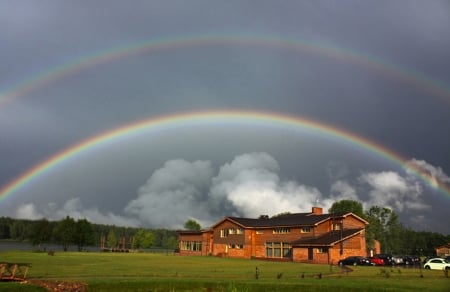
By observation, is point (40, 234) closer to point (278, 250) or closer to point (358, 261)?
point (278, 250)

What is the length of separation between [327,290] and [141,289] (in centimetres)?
1242

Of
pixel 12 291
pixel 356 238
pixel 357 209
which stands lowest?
pixel 12 291

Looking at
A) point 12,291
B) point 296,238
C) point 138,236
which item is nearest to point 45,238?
point 138,236

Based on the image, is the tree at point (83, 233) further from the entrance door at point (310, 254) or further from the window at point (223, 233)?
the entrance door at point (310, 254)

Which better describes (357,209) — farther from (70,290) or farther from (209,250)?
(70,290)

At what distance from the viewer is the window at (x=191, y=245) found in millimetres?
104188

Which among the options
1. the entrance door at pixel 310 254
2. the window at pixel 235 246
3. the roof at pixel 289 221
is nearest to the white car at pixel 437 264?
the entrance door at pixel 310 254

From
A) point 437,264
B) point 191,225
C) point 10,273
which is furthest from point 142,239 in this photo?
point 10,273

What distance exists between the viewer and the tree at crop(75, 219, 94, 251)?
118 m

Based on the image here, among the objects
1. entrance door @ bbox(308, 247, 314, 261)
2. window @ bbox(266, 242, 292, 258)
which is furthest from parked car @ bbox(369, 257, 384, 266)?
window @ bbox(266, 242, 292, 258)

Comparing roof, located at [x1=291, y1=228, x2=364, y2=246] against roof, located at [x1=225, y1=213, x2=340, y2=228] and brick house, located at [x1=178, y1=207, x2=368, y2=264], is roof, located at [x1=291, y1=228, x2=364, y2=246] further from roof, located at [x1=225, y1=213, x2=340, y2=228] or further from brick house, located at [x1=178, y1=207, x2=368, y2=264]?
roof, located at [x1=225, y1=213, x2=340, y2=228]

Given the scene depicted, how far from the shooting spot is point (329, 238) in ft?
238

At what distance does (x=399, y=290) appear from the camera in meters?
28.2

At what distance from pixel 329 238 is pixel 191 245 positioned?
4390 centimetres
